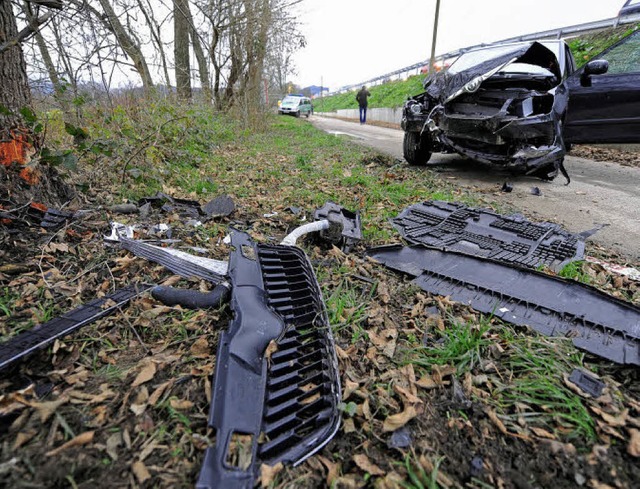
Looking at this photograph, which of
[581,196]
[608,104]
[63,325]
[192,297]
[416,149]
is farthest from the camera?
[416,149]

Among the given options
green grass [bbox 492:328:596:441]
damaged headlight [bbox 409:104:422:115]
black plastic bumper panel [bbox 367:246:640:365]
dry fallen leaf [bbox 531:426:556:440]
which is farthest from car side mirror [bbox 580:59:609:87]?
dry fallen leaf [bbox 531:426:556:440]

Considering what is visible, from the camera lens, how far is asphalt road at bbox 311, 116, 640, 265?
3.16 m

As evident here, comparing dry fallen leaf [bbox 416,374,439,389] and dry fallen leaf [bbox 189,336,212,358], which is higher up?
dry fallen leaf [bbox 189,336,212,358]

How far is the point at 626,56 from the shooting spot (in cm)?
517

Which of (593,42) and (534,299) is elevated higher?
(593,42)

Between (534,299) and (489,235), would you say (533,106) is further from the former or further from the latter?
(534,299)

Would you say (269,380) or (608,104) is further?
(608,104)

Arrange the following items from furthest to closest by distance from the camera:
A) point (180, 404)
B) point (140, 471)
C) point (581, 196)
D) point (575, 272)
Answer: point (581, 196) → point (575, 272) → point (180, 404) → point (140, 471)

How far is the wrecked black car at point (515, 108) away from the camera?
411cm

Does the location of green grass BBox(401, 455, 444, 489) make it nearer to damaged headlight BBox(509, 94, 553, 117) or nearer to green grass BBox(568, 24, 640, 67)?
damaged headlight BBox(509, 94, 553, 117)

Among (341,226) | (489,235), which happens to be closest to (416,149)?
→ (489,235)

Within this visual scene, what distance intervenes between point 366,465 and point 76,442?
0.90 m

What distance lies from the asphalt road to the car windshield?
4.81 ft

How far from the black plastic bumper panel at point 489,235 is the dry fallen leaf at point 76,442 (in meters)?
2.27
